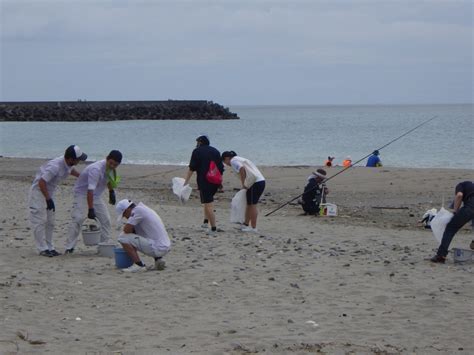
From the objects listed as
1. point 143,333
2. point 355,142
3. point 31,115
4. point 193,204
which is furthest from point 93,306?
point 31,115

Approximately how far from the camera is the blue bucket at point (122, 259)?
860cm

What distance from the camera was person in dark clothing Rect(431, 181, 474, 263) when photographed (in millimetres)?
9109

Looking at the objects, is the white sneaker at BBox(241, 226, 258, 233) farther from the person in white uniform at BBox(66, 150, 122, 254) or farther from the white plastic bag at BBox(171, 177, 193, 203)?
the person in white uniform at BBox(66, 150, 122, 254)

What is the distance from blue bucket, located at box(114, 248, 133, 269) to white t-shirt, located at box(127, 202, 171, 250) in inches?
10.6

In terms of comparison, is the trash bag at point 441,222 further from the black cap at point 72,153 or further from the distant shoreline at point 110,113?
the distant shoreline at point 110,113

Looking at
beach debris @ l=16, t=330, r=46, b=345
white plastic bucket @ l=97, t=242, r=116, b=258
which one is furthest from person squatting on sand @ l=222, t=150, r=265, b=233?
beach debris @ l=16, t=330, r=46, b=345

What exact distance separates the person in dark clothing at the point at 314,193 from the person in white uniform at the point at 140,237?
5406mm

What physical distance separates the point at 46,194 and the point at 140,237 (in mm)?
1334

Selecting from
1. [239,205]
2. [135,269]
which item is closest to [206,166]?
[239,205]

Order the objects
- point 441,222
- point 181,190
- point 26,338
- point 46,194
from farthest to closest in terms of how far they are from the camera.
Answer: point 181,190 < point 441,222 < point 46,194 < point 26,338

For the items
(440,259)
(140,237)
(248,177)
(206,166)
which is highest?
(206,166)

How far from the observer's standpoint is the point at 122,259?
28.3 ft

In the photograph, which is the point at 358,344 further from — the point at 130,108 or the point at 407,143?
the point at 130,108

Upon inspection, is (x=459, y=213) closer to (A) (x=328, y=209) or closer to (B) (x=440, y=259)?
(B) (x=440, y=259)
